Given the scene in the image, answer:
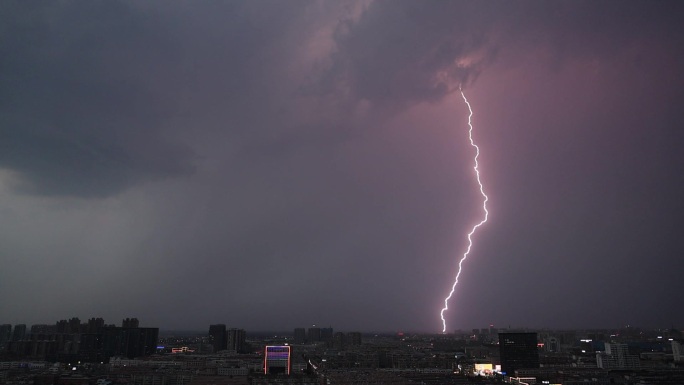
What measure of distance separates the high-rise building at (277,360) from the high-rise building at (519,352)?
18634mm

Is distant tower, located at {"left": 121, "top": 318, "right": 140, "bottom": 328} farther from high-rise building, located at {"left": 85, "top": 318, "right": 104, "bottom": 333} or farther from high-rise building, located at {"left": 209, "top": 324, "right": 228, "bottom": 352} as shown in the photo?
high-rise building, located at {"left": 209, "top": 324, "right": 228, "bottom": 352}

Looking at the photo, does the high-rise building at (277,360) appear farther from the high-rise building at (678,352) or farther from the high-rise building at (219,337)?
the high-rise building at (678,352)

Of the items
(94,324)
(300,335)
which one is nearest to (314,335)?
(300,335)

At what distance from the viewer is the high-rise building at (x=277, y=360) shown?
3800 centimetres

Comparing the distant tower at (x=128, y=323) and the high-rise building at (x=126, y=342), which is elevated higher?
the distant tower at (x=128, y=323)

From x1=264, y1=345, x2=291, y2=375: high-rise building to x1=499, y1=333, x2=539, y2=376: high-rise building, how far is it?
61.1 feet

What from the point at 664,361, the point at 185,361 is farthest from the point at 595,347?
the point at 185,361

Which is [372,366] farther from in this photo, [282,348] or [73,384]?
[73,384]

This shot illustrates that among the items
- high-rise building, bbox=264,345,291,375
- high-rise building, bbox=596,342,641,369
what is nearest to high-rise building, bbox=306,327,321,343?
high-rise building, bbox=264,345,291,375

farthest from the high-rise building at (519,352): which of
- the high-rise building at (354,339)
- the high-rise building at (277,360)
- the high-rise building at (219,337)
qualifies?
→ the high-rise building at (219,337)

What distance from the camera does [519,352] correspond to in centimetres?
4141

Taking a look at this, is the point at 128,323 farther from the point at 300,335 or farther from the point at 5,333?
the point at 300,335

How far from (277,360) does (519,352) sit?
2118 cm

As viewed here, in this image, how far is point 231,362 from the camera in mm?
44812
